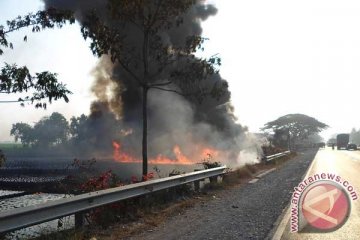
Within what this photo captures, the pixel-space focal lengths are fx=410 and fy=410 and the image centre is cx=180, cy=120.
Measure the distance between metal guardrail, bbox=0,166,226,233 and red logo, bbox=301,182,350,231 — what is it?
3.45 metres

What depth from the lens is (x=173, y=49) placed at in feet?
53.8

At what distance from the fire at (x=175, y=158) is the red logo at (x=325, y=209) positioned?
1028 inches

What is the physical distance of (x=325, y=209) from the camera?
9031 millimetres

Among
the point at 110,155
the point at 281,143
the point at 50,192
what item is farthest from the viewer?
the point at 110,155

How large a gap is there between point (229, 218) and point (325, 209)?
7.51 ft

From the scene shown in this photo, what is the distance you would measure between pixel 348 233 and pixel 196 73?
8834mm

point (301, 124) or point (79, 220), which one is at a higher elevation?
point (301, 124)

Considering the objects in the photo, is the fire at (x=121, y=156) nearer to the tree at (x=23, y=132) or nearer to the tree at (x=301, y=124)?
the tree at (x=301, y=124)

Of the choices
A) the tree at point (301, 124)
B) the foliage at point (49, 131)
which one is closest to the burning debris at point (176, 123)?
the tree at point (301, 124)

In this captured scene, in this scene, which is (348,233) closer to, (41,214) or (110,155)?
(41,214)

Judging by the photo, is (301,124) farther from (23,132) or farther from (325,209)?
(23,132)

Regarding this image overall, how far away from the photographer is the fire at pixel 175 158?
40559 millimetres

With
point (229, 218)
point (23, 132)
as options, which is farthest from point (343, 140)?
point (23, 132)

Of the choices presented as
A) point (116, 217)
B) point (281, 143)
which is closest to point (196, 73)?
point (116, 217)
